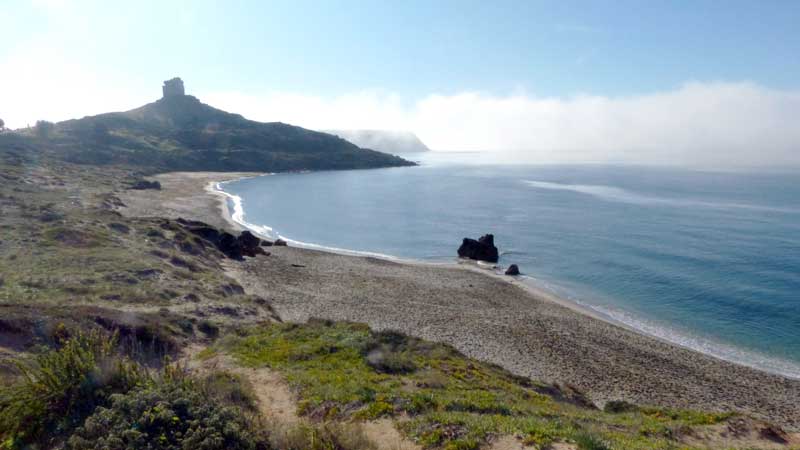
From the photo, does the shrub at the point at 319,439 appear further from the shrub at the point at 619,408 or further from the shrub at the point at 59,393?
the shrub at the point at 619,408

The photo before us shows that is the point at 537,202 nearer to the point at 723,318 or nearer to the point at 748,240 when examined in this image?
the point at 748,240

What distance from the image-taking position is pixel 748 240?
53938mm

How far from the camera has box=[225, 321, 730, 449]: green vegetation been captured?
959cm

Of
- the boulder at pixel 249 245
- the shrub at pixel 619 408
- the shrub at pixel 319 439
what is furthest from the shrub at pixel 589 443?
the boulder at pixel 249 245

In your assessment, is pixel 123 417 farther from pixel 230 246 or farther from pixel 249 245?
pixel 249 245

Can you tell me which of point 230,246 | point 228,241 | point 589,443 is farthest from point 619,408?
point 228,241

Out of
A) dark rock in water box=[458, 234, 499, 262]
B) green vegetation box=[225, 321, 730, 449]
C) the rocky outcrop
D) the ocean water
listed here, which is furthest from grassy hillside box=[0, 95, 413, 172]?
green vegetation box=[225, 321, 730, 449]

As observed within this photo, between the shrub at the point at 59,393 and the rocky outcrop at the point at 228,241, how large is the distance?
33.2m

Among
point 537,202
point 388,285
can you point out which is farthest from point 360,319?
point 537,202

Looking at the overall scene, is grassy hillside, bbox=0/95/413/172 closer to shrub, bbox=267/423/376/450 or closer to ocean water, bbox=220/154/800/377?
ocean water, bbox=220/154/800/377

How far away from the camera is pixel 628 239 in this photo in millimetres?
57250

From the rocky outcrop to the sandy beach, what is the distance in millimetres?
1734

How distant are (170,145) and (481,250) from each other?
145 meters

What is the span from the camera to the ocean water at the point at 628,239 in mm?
31859
